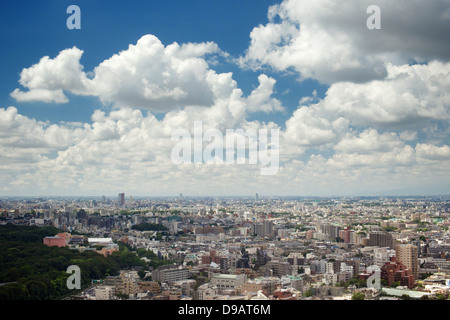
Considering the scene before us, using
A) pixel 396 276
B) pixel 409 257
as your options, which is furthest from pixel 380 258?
pixel 396 276

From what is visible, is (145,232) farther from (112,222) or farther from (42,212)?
(42,212)

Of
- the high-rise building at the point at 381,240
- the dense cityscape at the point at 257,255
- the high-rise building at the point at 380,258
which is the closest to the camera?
the dense cityscape at the point at 257,255

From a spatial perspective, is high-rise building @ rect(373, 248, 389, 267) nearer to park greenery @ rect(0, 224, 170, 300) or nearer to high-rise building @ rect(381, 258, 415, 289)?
high-rise building @ rect(381, 258, 415, 289)

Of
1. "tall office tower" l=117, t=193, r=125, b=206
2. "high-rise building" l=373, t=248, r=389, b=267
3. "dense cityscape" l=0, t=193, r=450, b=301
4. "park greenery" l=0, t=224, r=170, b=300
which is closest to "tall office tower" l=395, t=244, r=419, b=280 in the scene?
"dense cityscape" l=0, t=193, r=450, b=301

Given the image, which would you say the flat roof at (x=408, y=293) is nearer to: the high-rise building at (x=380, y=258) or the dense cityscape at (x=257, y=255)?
the dense cityscape at (x=257, y=255)

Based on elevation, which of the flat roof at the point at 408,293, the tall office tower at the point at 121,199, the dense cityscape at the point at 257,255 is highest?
the tall office tower at the point at 121,199

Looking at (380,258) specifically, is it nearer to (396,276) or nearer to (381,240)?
(396,276)

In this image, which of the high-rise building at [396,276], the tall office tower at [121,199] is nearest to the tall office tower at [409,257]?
the high-rise building at [396,276]

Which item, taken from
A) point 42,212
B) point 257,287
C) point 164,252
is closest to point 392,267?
point 257,287
